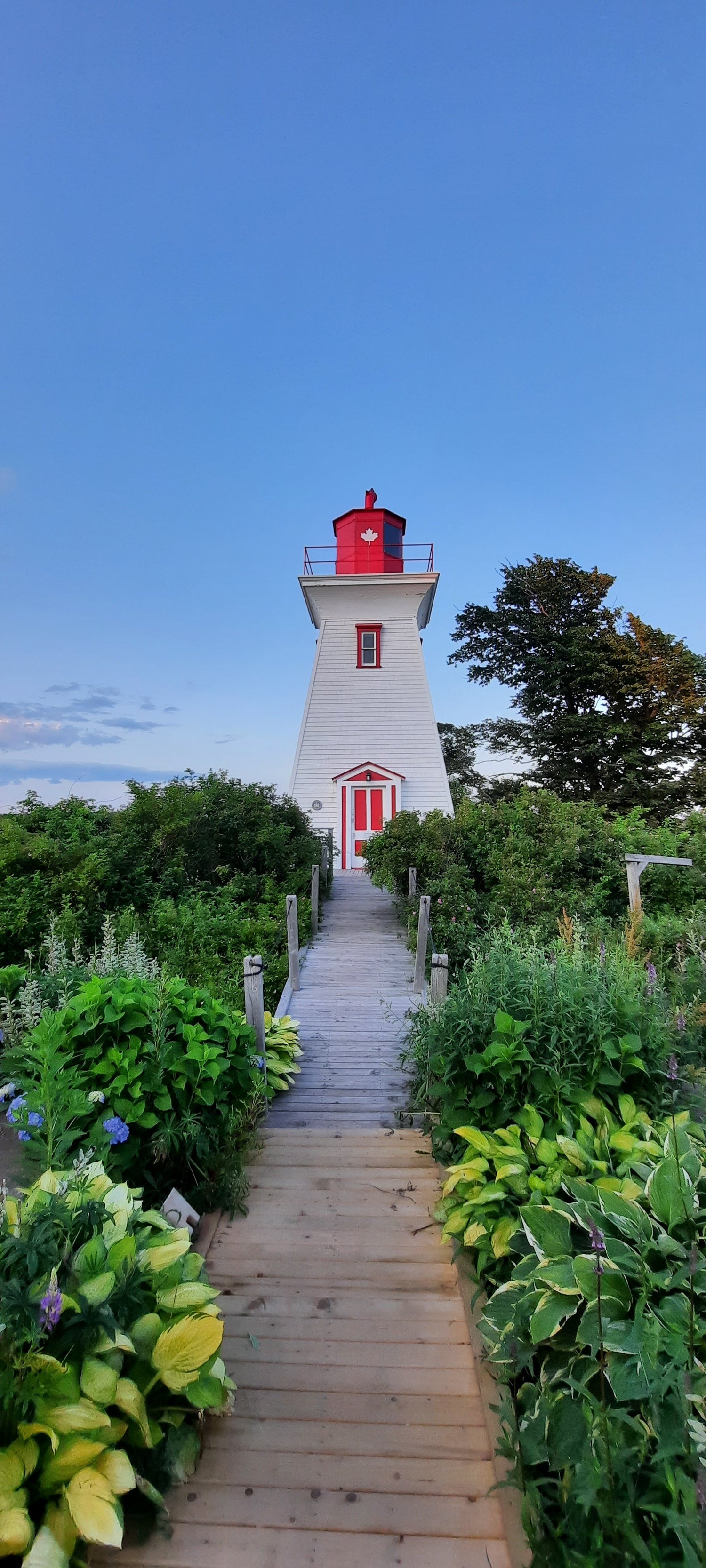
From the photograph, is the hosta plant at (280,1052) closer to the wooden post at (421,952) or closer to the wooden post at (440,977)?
the wooden post at (440,977)

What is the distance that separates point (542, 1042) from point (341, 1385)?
5.47ft

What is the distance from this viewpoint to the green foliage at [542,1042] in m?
3.35

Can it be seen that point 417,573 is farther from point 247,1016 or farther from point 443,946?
point 247,1016

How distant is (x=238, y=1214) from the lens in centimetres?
350

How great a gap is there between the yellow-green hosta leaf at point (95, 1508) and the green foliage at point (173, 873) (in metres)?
3.90

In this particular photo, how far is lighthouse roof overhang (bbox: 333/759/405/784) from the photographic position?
53.9 ft

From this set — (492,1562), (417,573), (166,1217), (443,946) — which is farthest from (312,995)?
(417,573)

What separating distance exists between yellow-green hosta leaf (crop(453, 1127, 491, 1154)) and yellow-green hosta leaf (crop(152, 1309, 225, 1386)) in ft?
4.52

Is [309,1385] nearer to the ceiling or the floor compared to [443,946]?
nearer to the floor

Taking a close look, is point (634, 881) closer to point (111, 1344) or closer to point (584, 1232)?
point (584, 1232)

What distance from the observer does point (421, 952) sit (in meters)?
7.71

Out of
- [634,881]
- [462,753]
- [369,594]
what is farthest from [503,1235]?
[462,753]

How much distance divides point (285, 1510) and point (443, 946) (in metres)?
7.30

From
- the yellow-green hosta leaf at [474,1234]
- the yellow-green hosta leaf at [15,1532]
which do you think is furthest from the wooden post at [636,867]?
the yellow-green hosta leaf at [15,1532]
